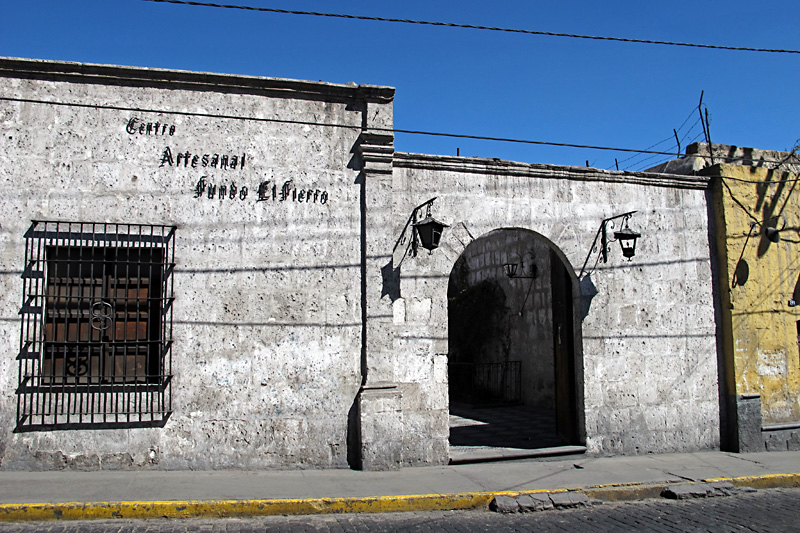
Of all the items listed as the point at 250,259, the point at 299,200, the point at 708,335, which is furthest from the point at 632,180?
the point at 250,259

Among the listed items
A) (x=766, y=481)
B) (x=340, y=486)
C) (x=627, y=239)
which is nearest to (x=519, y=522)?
(x=340, y=486)

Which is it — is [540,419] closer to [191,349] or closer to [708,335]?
[708,335]

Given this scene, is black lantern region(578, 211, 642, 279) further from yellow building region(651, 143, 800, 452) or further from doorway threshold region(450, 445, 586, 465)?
doorway threshold region(450, 445, 586, 465)

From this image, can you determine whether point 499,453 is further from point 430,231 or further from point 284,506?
point 284,506

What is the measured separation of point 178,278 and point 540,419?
720 centimetres

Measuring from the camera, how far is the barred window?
22.7ft

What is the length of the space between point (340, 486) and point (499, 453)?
253 cm

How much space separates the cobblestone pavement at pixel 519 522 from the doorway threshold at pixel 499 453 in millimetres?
1644

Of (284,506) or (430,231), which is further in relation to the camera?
(430,231)

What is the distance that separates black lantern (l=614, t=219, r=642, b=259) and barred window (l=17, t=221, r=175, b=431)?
5.73 metres

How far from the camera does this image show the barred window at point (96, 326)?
22.7 ft

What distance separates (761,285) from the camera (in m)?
9.52

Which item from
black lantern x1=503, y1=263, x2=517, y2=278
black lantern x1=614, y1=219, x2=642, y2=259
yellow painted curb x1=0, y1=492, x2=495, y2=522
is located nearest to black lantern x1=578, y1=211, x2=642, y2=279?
black lantern x1=614, y1=219, x2=642, y2=259

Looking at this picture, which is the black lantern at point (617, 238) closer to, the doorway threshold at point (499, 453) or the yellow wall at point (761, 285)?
the yellow wall at point (761, 285)
